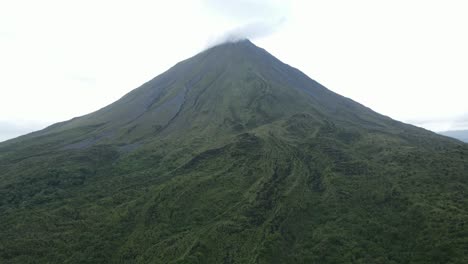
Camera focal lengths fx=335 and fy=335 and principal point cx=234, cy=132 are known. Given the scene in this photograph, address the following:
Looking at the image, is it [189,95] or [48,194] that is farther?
[189,95]

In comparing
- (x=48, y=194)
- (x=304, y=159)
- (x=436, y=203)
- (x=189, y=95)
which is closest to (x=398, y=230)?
(x=436, y=203)

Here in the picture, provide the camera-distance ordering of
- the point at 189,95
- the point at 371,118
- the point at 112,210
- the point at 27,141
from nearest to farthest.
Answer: the point at 112,210 < the point at 27,141 < the point at 371,118 < the point at 189,95

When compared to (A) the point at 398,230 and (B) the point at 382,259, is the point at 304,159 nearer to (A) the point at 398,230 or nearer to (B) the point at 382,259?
(A) the point at 398,230

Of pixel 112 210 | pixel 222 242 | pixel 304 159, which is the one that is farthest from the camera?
pixel 304 159

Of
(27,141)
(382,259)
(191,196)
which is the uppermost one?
(27,141)

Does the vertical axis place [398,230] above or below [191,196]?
below

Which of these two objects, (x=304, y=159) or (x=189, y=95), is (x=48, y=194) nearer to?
(x=304, y=159)
